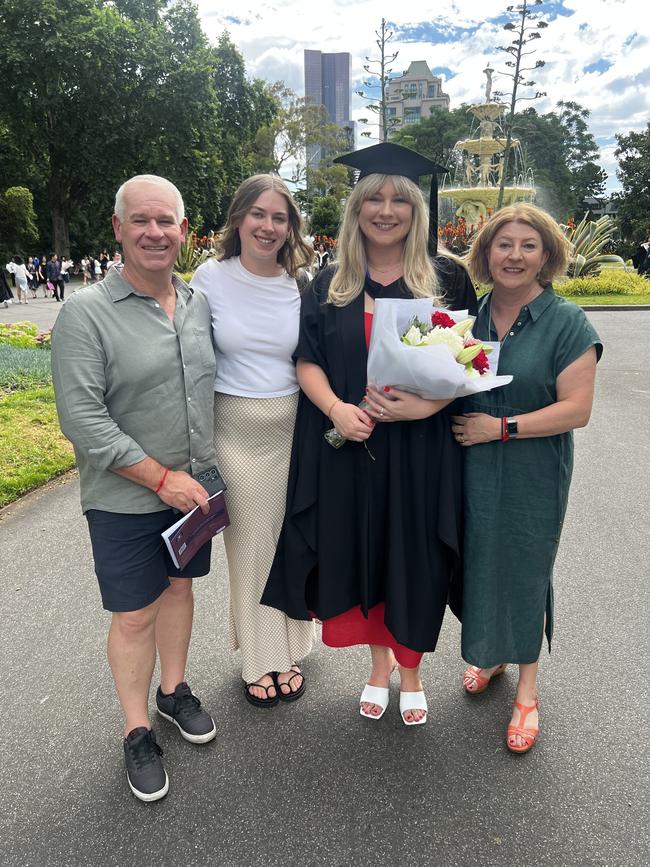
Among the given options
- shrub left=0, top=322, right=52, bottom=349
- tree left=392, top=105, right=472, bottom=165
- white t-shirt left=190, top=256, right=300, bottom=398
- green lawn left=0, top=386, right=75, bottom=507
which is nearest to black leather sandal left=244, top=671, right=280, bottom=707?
white t-shirt left=190, top=256, right=300, bottom=398

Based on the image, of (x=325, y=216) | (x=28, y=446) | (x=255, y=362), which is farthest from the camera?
(x=325, y=216)

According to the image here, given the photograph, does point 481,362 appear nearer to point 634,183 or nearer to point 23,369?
point 23,369

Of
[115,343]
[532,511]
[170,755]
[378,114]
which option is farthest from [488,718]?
[378,114]

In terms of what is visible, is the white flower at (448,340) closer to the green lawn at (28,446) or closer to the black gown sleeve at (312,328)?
the black gown sleeve at (312,328)

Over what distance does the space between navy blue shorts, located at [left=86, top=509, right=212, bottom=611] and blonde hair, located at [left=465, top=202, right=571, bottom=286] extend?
153 centimetres

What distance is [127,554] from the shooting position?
2.05m

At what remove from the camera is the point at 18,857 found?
1.87 m

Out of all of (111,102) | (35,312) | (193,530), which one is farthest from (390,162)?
(111,102)

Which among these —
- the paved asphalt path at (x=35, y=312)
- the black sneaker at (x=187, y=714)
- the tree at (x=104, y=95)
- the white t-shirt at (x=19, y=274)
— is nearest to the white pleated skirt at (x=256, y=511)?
the black sneaker at (x=187, y=714)

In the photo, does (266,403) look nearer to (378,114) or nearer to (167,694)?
(167,694)

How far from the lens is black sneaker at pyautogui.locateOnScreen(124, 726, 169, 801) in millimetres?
2086

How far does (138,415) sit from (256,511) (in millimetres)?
707

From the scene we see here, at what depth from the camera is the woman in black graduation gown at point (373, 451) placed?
2.22 m

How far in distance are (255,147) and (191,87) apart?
2446 centimetres
